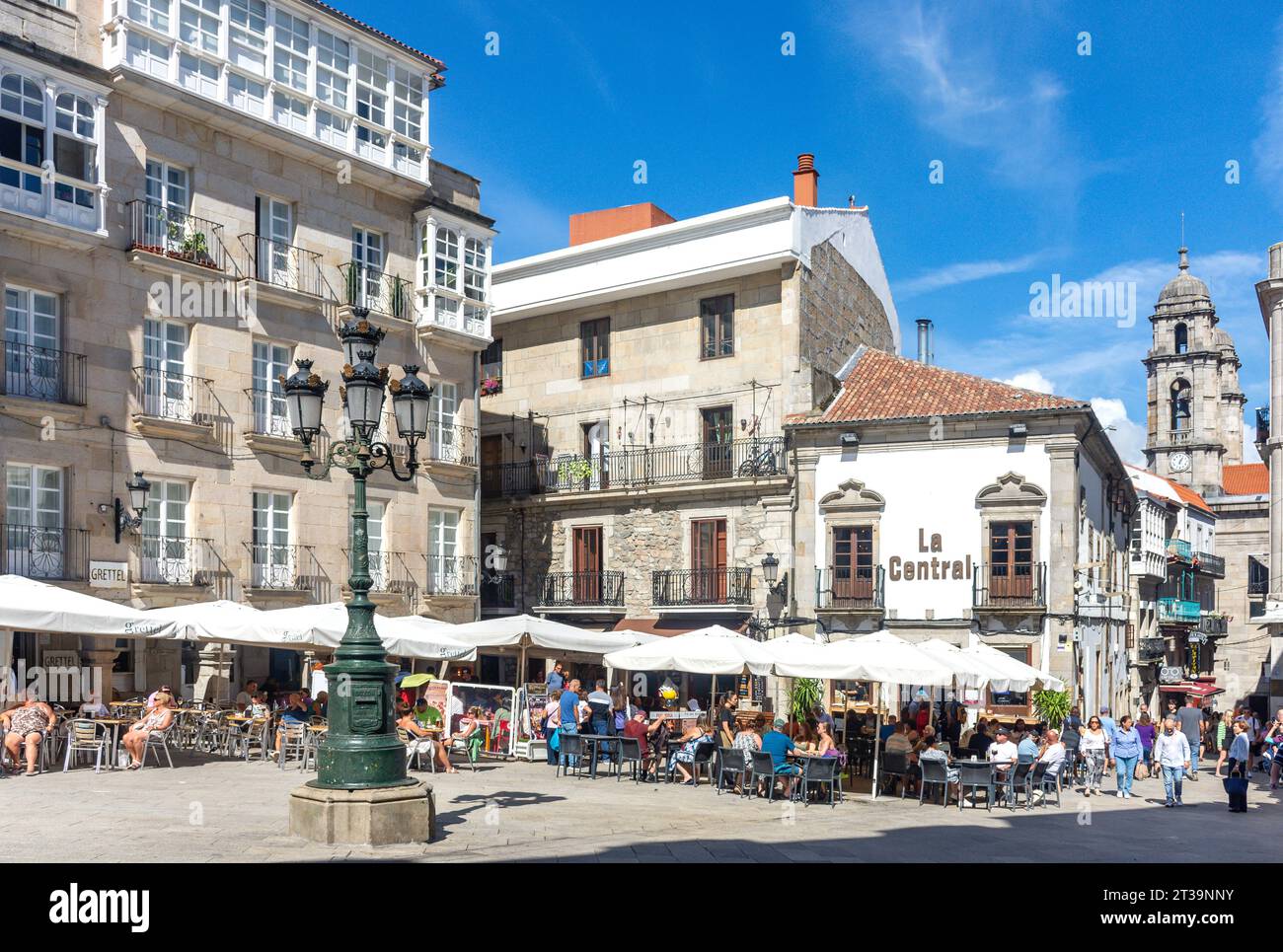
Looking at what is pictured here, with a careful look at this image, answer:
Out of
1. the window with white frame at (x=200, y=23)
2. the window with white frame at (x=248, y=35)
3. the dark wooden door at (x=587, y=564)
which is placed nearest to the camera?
the window with white frame at (x=200, y=23)

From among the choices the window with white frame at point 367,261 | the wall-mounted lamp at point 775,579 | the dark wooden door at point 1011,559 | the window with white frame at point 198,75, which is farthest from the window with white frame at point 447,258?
the dark wooden door at point 1011,559

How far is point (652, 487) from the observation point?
32.3 meters

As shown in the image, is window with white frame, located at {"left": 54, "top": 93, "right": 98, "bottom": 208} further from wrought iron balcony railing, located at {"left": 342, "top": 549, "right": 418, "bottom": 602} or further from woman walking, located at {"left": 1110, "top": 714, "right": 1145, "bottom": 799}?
woman walking, located at {"left": 1110, "top": 714, "right": 1145, "bottom": 799}

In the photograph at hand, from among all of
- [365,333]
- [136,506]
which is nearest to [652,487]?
[136,506]

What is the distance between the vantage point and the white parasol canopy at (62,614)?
53.0ft

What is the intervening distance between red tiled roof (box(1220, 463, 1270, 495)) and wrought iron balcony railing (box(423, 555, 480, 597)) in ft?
190

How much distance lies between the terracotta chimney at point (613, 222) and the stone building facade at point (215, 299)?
6.24 metres

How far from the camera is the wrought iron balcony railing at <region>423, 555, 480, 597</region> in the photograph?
29.0 metres

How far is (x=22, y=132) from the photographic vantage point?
21188 mm

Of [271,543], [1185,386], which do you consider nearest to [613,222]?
[271,543]

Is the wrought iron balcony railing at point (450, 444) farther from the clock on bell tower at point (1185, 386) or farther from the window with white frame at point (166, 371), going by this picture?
the clock on bell tower at point (1185, 386)
